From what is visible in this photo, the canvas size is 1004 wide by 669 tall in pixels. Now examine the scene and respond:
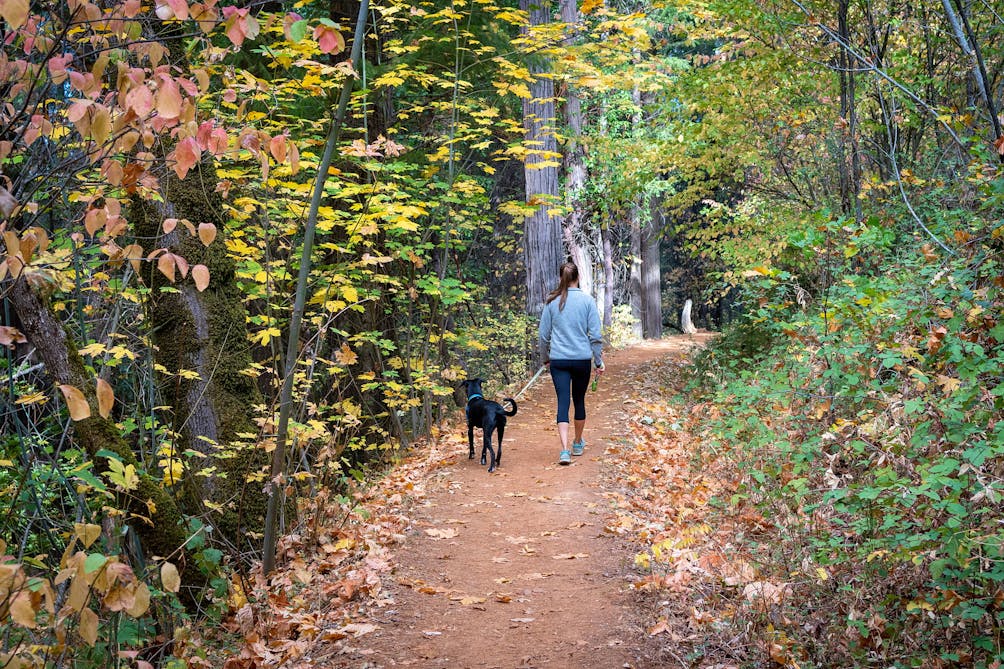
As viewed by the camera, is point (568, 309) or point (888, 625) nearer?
point (888, 625)

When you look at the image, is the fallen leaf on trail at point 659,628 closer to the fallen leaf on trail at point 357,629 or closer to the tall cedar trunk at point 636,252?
the fallen leaf on trail at point 357,629

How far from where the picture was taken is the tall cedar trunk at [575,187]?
1884 centimetres

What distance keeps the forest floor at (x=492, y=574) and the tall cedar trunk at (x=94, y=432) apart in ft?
3.76

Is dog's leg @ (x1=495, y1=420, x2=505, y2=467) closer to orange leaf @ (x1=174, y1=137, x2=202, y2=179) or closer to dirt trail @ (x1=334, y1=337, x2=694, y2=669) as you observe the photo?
dirt trail @ (x1=334, y1=337, x2=694, y2=669)

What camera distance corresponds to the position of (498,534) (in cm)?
709

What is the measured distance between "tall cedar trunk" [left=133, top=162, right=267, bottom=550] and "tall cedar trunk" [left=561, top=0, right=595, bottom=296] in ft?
36.7

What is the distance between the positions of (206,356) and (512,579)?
381cm

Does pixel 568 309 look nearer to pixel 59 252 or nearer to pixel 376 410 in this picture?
pixel 376 410

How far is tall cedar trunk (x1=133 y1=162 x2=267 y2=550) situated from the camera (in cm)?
735

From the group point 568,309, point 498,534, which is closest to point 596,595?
point 498,534

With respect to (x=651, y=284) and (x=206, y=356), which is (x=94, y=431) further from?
(x=651, y=284)

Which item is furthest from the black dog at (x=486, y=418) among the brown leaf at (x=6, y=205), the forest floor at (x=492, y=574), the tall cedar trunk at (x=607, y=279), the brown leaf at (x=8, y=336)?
the tall cedar trunk at (x=607, y=279)

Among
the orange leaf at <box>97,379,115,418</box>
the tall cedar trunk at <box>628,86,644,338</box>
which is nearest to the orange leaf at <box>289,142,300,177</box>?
the orange leaf at <box>97,379,115,418</box>

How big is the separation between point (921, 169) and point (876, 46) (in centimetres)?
176
